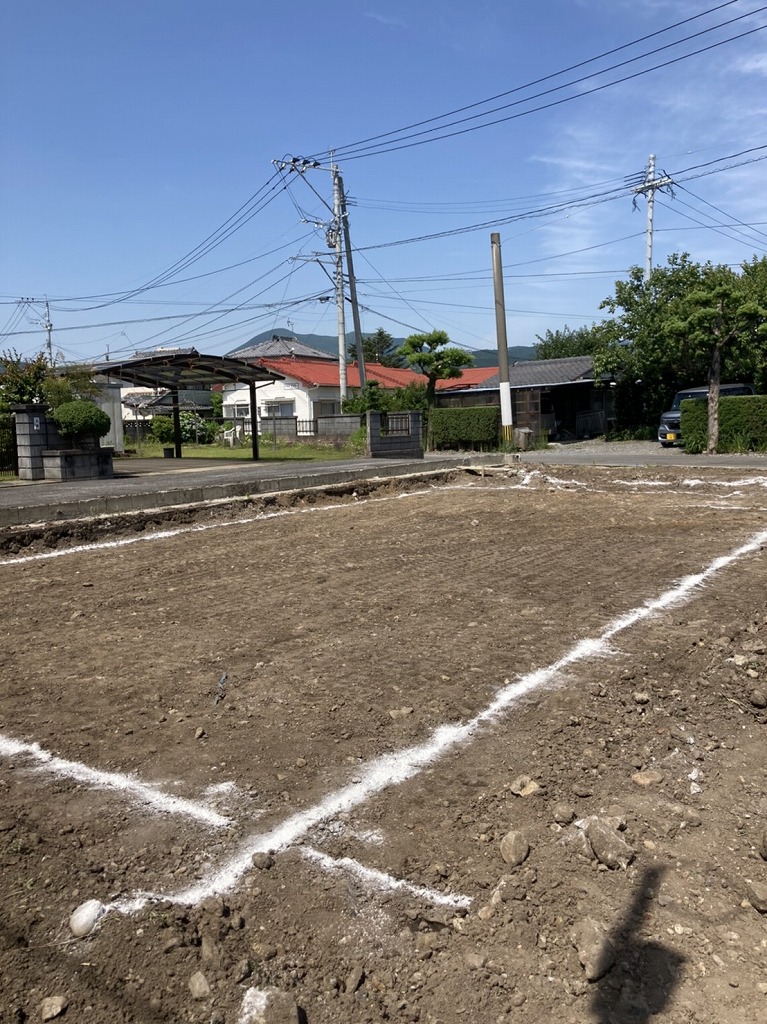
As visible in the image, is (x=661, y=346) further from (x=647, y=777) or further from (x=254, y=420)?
(x=647, y=777)

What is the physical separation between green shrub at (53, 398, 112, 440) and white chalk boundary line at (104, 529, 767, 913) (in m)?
12.8

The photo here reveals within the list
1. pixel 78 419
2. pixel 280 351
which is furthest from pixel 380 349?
pixel 78 419

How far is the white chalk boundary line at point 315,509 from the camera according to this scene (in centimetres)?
884

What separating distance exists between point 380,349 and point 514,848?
8605cm

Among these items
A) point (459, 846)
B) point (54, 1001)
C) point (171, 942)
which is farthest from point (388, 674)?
point (54, 1001)

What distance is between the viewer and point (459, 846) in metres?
2.82

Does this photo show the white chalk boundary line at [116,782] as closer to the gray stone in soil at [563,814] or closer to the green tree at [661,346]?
the gray stone in soil at [563,814]

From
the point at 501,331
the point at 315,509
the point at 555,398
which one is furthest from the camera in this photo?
the point at 555,398

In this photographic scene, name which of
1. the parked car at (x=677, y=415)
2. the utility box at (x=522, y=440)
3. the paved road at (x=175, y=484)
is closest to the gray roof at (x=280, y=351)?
the utility box at (x=522, y=440)

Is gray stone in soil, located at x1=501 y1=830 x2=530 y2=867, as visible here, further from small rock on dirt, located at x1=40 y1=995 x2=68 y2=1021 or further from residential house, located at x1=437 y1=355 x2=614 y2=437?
residential house, located at x1=437 y1=355 x2=614 y2=437

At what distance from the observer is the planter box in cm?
1552

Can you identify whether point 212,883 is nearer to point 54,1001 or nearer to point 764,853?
point 54,1001

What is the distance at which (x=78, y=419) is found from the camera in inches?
618

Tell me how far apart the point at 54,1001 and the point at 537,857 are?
148 cm
